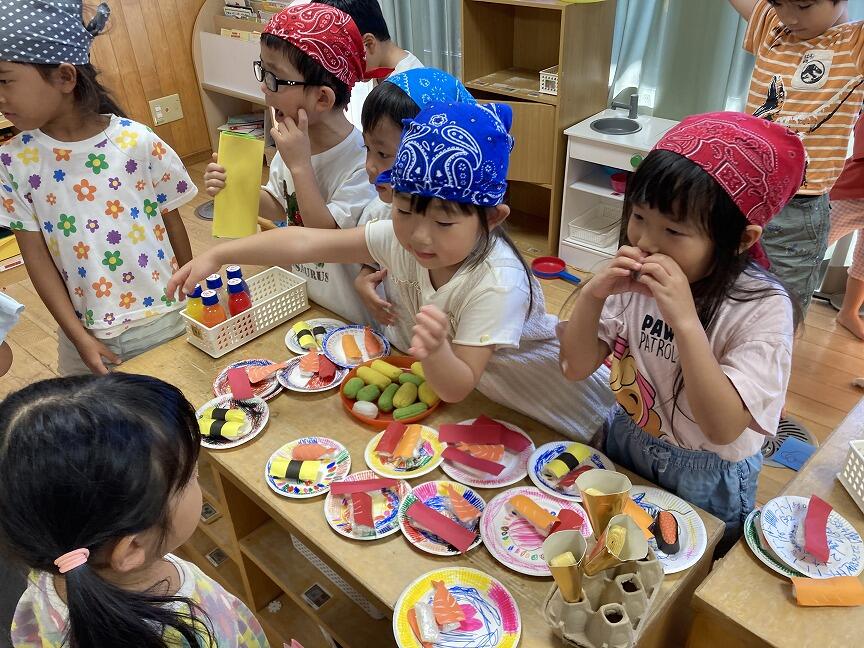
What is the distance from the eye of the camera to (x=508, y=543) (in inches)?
39.2

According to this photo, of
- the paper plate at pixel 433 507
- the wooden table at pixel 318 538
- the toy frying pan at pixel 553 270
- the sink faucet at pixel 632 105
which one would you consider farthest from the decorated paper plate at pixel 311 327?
the sink faucet at pixel 632 105

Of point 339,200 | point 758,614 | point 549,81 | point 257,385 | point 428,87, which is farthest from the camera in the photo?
point 549,81

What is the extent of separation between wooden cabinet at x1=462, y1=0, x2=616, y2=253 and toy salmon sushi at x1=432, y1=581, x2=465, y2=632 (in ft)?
8.07

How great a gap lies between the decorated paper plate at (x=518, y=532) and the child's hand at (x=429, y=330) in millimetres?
288

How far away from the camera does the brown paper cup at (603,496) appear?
0.80 m

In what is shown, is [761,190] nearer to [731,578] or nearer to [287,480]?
[731,578]

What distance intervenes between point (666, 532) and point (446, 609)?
13.9 inches

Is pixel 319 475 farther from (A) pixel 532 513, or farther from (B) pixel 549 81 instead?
(B) pixel 549 81

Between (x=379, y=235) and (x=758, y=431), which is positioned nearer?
(x=758, y=431)

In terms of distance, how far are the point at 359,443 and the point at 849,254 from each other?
254 centimetres

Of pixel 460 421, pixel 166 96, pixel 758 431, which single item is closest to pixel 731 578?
pixel 758 431

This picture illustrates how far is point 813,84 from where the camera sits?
1.78 metres

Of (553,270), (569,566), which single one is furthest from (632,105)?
(569,566)

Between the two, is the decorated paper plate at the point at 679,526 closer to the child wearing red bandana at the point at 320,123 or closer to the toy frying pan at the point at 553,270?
the child wearing red bandana at the point at 320,123
